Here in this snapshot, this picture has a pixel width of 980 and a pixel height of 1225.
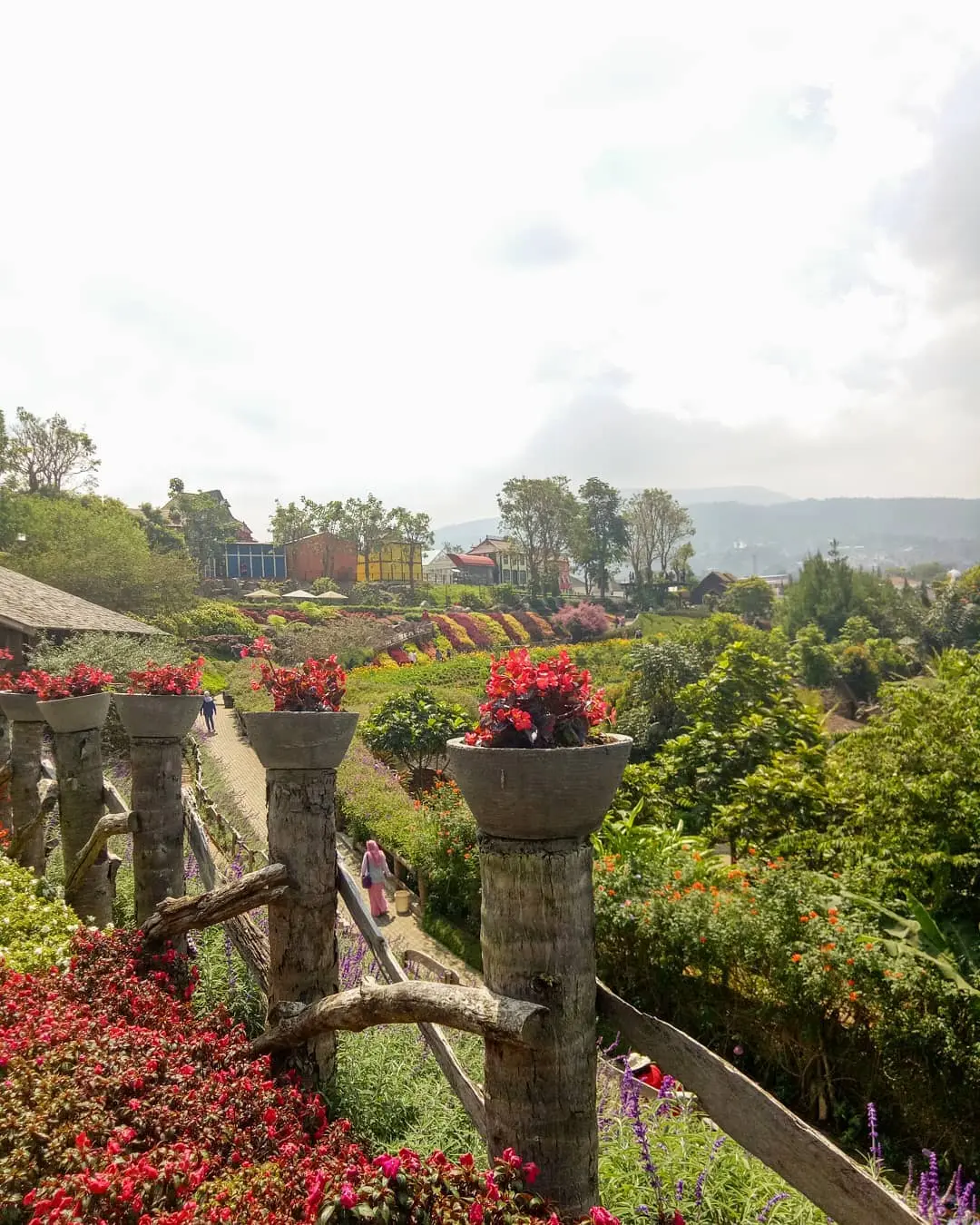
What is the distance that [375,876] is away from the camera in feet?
30.3

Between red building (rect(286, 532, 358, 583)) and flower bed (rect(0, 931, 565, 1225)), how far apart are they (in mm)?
60583

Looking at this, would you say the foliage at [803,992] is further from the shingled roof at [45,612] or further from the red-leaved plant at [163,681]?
the shingled roof at [45,612]

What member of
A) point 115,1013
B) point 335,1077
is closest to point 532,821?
point 335,1077

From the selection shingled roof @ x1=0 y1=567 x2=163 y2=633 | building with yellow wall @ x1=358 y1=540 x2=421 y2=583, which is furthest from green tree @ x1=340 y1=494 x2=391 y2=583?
shingled roof @ x1=0 y1=567 x2=163 y2=633

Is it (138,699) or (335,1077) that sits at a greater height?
(138,699)

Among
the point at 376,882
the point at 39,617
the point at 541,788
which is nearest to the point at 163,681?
the point at 541,788

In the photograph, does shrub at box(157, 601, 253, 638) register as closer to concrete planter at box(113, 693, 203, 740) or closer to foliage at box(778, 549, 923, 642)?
concrete planter at box(113, 693, 203, 740)

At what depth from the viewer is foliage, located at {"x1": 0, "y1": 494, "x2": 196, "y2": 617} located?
107ft

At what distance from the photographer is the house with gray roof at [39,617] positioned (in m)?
16.9

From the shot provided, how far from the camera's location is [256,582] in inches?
2288

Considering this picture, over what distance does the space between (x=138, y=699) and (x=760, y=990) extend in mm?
4765

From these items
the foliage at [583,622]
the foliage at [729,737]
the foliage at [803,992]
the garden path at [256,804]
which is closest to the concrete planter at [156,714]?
the garden path at [256,804]

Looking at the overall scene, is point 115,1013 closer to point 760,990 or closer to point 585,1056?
point 585,1056

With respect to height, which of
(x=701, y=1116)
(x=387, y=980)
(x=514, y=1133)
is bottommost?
(x=701, y=1116)
